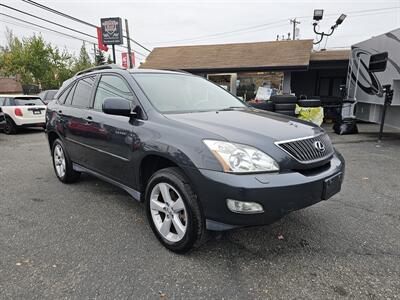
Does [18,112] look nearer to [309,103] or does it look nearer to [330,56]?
[309,103]

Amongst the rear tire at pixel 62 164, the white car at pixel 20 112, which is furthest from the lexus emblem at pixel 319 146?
the white car at pixel 20 112

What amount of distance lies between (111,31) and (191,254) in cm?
2463

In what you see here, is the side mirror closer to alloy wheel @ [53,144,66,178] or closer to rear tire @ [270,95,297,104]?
alloy wheel @ [53,144,66,178]

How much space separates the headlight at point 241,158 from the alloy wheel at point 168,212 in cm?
54

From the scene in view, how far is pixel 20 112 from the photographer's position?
420 inches

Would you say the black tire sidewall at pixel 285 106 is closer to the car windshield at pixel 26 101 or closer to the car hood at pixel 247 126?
the car hood at pixel 247 126

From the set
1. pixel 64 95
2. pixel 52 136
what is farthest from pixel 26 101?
pixel 64 95

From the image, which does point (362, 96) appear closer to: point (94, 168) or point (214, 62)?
point (214, 62)

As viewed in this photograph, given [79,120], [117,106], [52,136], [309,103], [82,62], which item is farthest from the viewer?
[82,62]

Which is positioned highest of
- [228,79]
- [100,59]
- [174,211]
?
[100,59]

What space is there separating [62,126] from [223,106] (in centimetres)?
246

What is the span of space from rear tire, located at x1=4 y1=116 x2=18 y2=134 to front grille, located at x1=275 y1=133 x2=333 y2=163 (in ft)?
36.0

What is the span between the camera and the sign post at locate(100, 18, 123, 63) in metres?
24.0

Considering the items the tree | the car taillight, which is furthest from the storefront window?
the tree
